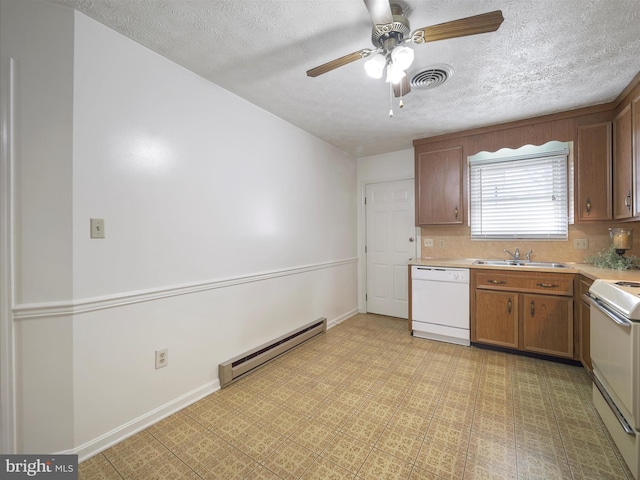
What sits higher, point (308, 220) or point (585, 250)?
point (308, 220)

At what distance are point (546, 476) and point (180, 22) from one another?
3176mm

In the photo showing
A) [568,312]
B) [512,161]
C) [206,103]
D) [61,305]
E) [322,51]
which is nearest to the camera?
[61,305]

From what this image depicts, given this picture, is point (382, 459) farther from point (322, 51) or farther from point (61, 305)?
point (322, 51)

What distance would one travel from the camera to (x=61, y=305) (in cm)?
151

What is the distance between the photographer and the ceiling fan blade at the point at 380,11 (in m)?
1.28

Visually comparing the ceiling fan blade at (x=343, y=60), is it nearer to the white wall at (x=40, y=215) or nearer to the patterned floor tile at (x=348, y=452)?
the white wall at (x=40, y=215)

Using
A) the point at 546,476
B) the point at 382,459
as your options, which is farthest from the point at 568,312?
the point at 382,459

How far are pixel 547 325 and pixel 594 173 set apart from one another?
5.12ft

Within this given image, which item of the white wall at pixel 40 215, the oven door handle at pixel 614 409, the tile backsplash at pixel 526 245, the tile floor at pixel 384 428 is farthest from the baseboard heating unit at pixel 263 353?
the oven door handle at pixel 614 409

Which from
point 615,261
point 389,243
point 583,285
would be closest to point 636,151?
point 615,261

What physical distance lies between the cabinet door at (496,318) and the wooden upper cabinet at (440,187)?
0.98 metres

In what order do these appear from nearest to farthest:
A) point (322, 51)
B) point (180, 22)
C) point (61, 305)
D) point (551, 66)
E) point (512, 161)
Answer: point (61, 305) < point (180, 22) < point (322, 51) < point (551, 66) < point (512, 161)

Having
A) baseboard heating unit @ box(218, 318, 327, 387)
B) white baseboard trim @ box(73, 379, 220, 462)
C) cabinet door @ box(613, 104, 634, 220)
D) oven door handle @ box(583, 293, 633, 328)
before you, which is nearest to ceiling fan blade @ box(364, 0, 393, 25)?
oven door handle @ box(583, 293, 633, 328)

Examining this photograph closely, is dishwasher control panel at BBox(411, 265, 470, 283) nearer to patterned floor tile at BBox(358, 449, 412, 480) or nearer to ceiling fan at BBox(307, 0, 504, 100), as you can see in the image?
patterned floor tile at BBox(358, 449, 412, 480)
